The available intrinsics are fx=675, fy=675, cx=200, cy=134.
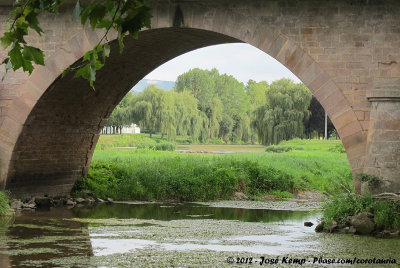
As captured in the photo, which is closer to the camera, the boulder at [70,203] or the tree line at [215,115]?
the boulder at [70,203]

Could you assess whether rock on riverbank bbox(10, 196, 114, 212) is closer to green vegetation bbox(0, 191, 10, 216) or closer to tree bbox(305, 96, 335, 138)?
green vegetation bbox(0, 191, 10, 216)

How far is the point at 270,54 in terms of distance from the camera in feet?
35.7

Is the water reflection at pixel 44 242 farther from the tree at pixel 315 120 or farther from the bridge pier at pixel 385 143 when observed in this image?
the tree at pixel 315 120

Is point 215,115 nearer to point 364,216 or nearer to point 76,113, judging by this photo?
point 76,113

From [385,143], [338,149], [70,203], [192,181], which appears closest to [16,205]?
[70,203]

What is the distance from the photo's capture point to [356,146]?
10289 mm

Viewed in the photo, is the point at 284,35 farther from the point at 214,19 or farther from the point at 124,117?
the point at 124,117

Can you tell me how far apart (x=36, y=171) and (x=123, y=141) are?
24.4m

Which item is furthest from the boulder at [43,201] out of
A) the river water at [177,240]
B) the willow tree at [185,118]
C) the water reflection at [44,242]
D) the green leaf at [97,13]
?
the willow tree at [185,118]

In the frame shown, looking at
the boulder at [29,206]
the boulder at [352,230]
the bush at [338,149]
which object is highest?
the bush at [338,149]

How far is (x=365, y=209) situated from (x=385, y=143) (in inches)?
41.8

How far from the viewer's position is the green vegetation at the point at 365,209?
9.41 metres

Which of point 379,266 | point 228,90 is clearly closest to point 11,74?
point 379,266

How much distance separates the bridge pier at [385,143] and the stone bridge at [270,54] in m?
0.01
